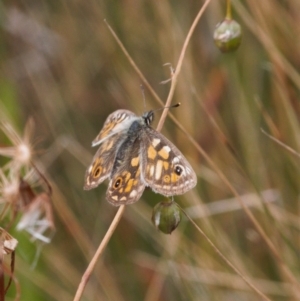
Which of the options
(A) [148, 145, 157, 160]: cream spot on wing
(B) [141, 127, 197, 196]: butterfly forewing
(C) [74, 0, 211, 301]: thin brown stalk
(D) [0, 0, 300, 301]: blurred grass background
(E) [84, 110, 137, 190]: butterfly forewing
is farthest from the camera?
(D) [0, 0, 300, 301]: blurred grass background

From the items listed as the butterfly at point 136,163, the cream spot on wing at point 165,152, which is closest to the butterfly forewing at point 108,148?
the butterfly at point 136,163

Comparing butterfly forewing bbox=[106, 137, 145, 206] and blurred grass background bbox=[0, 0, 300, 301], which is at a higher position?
butterfly forewing bbox=[106, 137, 145, 206]

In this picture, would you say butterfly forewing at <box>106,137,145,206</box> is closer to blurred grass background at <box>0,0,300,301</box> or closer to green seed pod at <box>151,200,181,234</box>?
green seed pod at <box>151,200,181,234</box>

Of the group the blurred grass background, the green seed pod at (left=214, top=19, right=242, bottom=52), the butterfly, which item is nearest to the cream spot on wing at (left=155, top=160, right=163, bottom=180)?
the butterfly

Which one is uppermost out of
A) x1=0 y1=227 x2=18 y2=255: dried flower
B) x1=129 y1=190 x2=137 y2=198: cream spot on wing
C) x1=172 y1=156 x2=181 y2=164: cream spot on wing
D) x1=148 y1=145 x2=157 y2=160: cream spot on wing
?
x1=0 y1=227 x2=18 y2=255: dried flower

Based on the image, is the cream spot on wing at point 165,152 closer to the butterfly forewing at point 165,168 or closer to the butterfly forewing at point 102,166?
the butterfly forewing at point 165,168

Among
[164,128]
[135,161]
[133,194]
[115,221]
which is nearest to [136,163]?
[135,161]
